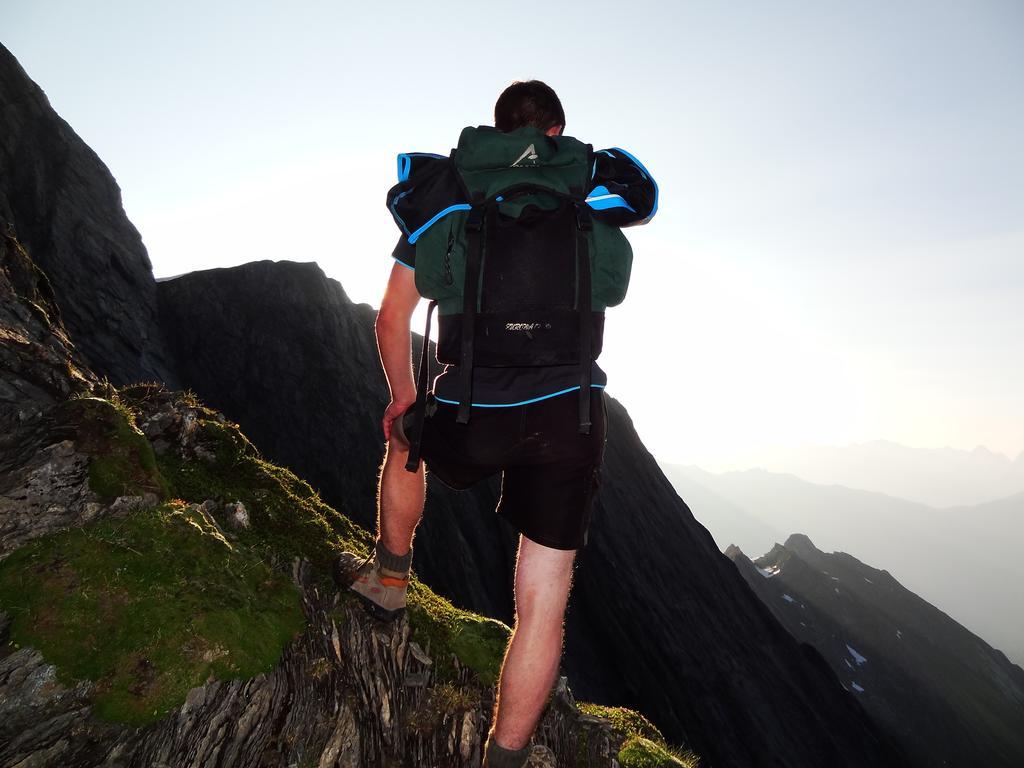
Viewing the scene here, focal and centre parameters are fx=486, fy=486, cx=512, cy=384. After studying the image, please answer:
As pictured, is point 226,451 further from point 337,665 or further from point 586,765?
point 586,765

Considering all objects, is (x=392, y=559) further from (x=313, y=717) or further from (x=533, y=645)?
(x=533, y=645)

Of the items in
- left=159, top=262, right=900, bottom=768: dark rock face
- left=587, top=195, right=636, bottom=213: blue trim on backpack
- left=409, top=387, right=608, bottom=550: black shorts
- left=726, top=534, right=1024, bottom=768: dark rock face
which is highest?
left=587, top=195, right=636, bottom=213: blue trim on backpack

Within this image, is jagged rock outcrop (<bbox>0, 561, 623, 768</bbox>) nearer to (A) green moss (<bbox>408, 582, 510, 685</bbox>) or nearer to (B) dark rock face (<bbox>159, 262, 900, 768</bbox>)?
(A) green moss (<bbox>408, 582, 510, 685</bbox>)

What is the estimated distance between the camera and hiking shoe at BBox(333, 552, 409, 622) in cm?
430

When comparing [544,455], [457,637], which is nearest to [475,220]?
[544,455]

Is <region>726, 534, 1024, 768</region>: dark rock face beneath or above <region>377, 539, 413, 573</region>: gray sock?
beneath

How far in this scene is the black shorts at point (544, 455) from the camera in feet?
10.0

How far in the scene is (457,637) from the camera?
15.8ft

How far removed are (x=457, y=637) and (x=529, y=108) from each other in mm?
4718

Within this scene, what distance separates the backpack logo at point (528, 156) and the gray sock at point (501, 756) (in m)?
3.71

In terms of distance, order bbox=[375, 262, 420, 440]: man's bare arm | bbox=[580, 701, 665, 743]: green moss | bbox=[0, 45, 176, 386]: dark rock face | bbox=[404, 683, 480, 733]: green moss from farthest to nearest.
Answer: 1. bbox=[0, 45, 176, 386]: dark rock face
2. bbox=[580, 701, 665, 743]: green moss
3. bbox=[404, 683, 480, 733]: green moss
4. bbox=[375, 262, 420, 440]: man's bare arm

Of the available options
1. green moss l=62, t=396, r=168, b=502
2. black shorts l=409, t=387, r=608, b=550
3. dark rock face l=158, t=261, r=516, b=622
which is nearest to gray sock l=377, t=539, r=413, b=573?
black shorts l=409, t=387, r=608, b=550

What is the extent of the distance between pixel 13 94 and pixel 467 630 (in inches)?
1488

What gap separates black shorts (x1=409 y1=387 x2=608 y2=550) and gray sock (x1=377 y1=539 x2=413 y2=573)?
151 centimetres
